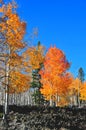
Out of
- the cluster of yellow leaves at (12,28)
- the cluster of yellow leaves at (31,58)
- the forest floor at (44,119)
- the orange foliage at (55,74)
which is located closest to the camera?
the forest floor at (44,119)

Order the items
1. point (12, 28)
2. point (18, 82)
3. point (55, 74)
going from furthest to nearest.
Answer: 1. point (55, 74)
2. point (12, 28)
3. point (18, 82)

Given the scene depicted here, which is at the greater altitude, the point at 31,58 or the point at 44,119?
the point at 31,58

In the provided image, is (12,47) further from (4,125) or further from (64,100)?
(64,100)

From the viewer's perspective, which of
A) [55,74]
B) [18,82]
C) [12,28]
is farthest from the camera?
[55,74]

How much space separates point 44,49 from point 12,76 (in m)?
15.3

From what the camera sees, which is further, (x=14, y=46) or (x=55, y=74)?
(x=55, y=74)

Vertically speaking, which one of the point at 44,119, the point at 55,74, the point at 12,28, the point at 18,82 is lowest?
the point at 44,119

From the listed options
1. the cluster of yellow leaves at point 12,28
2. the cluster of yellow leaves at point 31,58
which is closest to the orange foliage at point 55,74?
the cluster of yellow leaves at point 31,58

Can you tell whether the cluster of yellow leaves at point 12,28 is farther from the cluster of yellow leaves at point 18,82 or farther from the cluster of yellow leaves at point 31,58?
the cluster of yellow leaves at point 18,82

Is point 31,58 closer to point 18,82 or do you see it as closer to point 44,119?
point 18,82

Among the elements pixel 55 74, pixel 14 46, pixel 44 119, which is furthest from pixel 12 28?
pixel 55 74

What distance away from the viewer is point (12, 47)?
29.7m

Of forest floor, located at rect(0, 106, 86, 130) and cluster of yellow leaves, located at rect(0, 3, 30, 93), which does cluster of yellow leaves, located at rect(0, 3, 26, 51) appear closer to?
cluster of yellow leaves, located at rect(0, 3, 30, 93)

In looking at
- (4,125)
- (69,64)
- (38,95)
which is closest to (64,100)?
(38,95)
